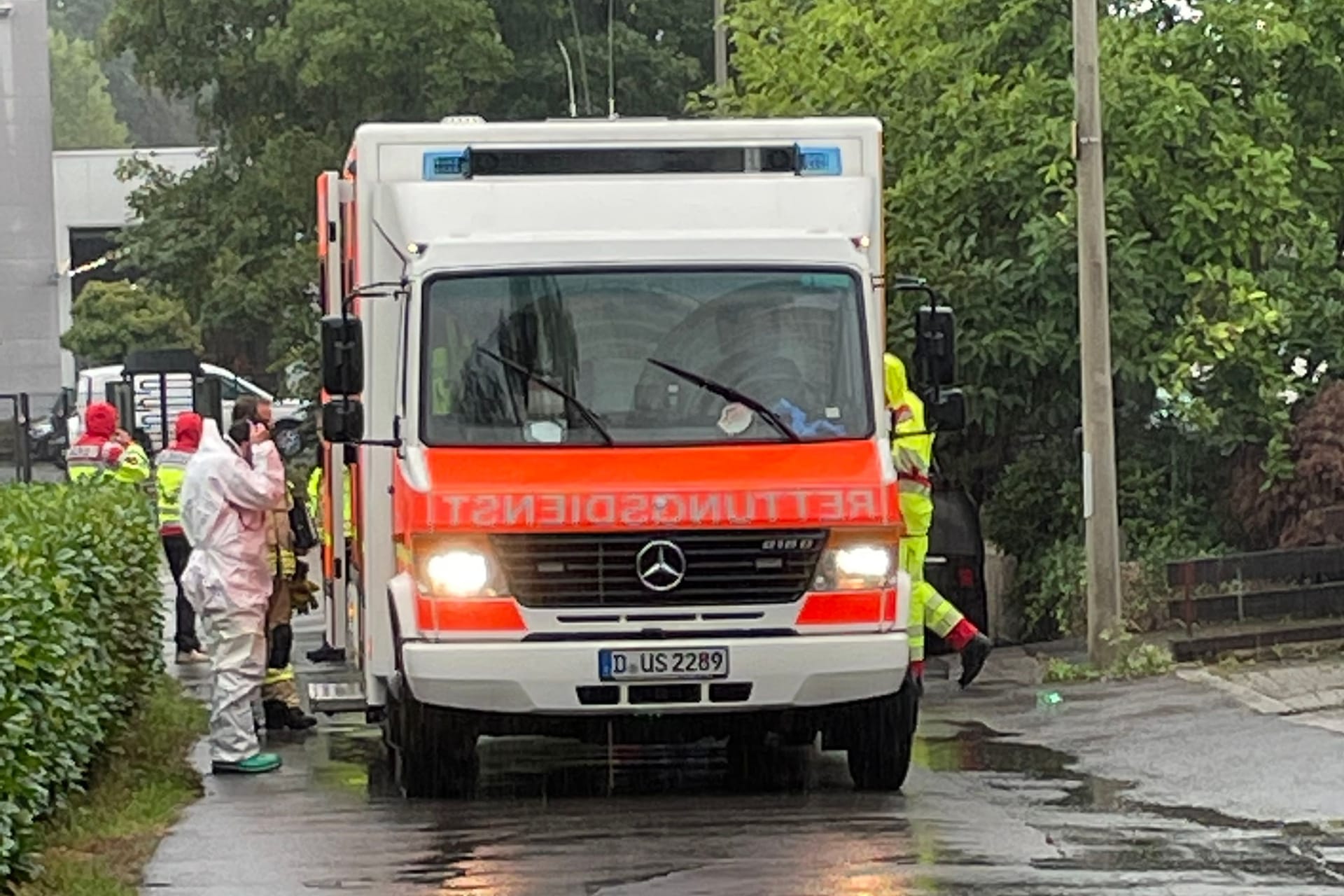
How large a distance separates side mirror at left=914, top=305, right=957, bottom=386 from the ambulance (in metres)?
0.02

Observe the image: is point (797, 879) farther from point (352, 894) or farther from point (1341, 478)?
point (1341, 478)

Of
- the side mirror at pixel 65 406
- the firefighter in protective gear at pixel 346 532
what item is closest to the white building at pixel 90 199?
the side mirror at pixel 65 406

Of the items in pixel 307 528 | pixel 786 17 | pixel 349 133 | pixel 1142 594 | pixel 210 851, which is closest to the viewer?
pixel 210 851

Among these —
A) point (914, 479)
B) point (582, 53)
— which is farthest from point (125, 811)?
point (582, 53)

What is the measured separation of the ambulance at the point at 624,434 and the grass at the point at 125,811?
3.49 ft

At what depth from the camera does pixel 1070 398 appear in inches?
805

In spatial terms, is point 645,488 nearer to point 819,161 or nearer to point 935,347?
point 935,347

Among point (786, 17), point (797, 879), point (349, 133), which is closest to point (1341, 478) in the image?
point (786, 17)

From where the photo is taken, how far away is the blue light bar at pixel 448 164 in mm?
12766

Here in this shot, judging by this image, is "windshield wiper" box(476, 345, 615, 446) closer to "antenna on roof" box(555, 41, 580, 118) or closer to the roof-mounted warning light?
the roof-mounted warning light

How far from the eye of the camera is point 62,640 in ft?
33.2

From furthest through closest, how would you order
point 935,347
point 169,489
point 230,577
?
point 169,489, point 230,577, point 935,347

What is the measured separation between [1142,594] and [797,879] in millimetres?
9452

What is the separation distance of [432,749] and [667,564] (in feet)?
4.62
